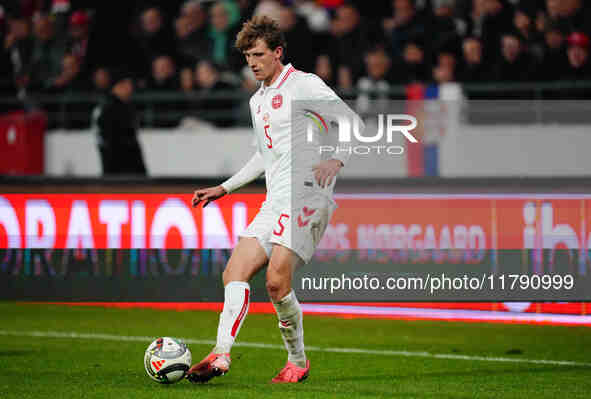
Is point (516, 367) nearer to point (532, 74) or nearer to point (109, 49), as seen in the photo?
point (532, 74)

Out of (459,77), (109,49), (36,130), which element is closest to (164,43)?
(109,49)

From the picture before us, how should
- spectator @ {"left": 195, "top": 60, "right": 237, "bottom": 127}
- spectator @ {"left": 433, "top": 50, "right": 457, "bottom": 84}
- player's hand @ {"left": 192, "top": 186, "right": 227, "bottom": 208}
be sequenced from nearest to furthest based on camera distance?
player's hand @ {"left": 192, "top": 186, "right": 227, "bottom": 208}
spectator @ {"left": 433, "top": 50, "right": 457, "bottom": 84}
spectator @ {"left": 195, "top": 60, "right": 237, "bottom": 127}

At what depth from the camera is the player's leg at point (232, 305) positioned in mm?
6527

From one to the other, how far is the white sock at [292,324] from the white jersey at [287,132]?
60cm

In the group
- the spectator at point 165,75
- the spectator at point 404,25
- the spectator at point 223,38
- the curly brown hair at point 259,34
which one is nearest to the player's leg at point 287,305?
the curly brown hair at point 259,34

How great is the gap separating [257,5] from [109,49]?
215 centimetres

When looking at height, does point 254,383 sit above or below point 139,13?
below

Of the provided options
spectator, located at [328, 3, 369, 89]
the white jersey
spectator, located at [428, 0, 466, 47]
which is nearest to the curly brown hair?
the white jersey

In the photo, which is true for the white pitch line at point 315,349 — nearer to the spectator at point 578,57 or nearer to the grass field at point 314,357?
the grass field at point 314,357

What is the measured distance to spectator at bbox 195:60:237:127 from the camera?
1390cm

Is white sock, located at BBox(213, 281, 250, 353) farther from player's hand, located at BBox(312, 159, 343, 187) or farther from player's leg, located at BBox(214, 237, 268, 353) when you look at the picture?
player's hand, located at BBox(312, 159, 343, 187)

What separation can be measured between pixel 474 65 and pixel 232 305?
21.8 ft

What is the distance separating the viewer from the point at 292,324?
6.82 metres

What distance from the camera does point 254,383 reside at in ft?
22.7
